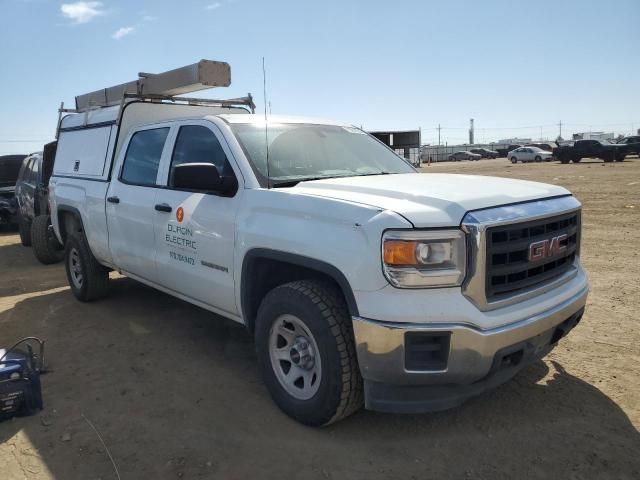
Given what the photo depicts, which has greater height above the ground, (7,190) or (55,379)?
(7,190)

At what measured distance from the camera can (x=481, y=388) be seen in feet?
9.13

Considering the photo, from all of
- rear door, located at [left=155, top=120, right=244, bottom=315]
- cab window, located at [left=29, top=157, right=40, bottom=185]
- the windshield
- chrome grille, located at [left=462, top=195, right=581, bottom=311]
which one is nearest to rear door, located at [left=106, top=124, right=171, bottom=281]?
rear door, located at [left=155, top=120, right=244, bottom=315]

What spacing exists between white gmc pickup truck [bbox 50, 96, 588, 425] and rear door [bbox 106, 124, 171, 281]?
4 centimetres

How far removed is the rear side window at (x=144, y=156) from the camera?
456 cm

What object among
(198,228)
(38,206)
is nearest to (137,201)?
(198,228)

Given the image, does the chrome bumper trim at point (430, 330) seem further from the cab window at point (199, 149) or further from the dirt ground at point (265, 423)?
the cab window at point (199, 149)

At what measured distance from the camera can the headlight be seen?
258 cm

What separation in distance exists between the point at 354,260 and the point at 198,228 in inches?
61.1

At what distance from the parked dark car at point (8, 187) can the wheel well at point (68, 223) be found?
813 centimetres

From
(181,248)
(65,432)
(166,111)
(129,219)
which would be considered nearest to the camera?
(65,432)

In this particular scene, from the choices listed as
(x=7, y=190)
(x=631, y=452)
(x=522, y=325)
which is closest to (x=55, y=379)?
(x=522, y=325)

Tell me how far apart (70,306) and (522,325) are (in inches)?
201

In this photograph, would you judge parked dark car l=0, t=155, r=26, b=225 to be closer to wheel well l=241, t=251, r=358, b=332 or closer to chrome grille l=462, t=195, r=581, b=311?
wheel well l=241, t=251, r=358, b=332

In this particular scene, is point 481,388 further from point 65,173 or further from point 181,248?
point 65,173
